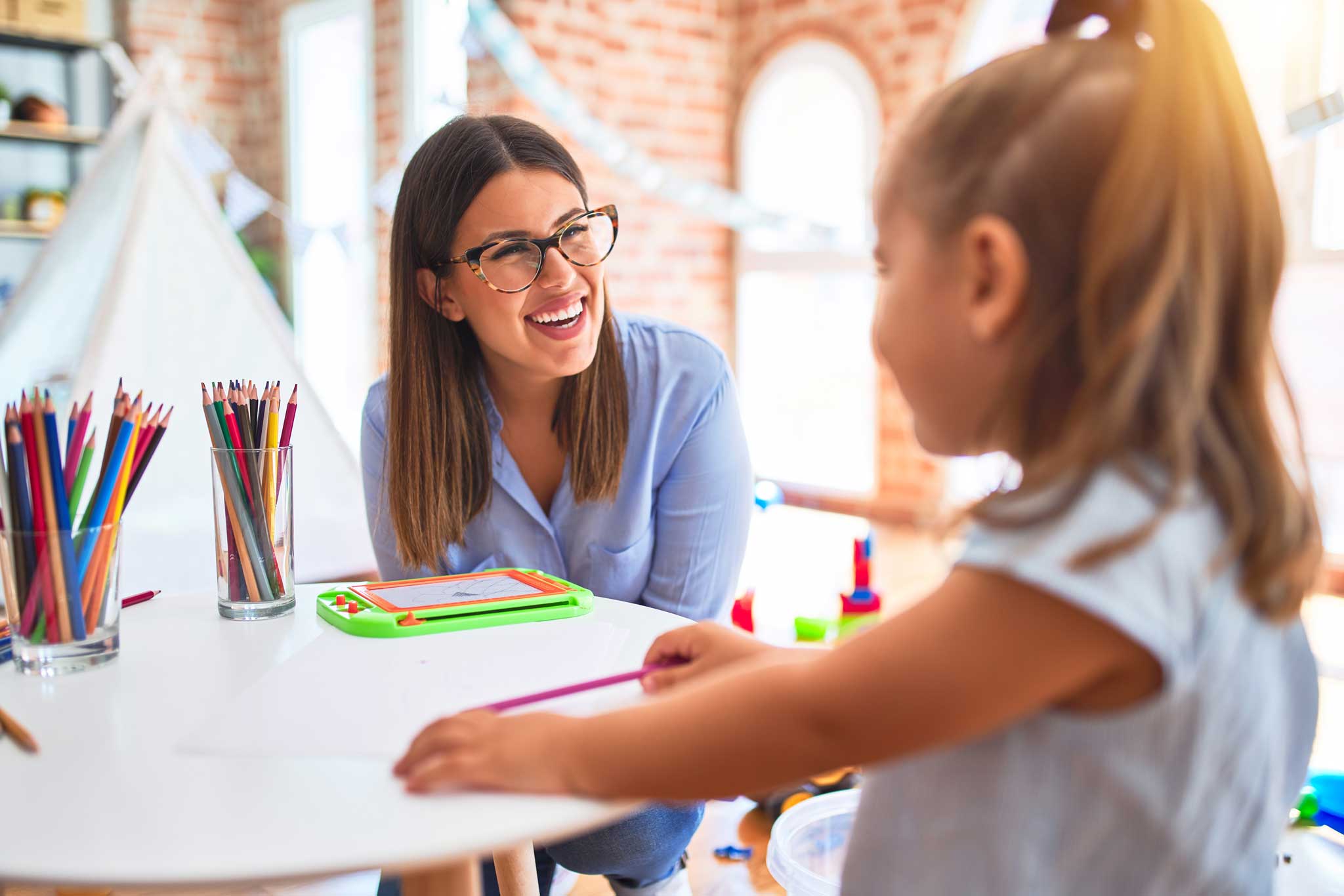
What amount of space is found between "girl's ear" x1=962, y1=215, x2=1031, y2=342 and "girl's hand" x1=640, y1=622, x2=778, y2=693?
0.29m

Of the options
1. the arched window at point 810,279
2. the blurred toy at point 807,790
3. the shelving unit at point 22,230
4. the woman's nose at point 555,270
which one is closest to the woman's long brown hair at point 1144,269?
the woman's nose at point 555,270

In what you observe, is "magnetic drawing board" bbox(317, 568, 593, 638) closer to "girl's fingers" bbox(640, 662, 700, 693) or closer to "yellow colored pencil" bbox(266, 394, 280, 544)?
"yellow colored pencil" bbox(266, 394, 280, 544)

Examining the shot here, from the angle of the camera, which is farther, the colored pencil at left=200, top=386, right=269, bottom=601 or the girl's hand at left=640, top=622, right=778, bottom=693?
the colored pencil at left=200, top=386, right=269, bottom=601

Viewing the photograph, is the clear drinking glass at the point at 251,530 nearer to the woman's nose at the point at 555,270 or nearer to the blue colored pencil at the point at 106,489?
the blue colored pencil at the point at 106,489

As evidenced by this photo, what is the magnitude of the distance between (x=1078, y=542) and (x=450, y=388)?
895mm

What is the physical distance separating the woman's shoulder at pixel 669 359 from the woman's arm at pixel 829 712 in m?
0.72

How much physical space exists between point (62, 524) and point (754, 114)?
3974 millimetres

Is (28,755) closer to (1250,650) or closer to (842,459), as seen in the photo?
(1250,650)

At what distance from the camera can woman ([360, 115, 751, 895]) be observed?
118 centimetres

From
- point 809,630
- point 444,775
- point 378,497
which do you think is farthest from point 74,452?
point 809,630

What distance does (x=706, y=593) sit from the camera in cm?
129

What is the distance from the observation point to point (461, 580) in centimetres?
100

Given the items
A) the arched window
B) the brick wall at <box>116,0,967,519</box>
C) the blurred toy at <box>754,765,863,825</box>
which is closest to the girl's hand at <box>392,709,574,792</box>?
the blurred toy at <box>754,765,863,825</box>

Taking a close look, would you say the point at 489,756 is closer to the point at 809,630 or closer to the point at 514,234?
the point at 514,234
